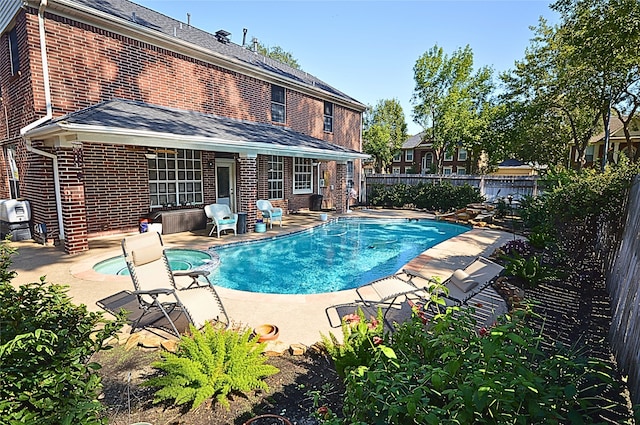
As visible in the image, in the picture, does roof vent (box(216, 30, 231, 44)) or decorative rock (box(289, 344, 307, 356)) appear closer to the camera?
decorative rock (box(289, 344, 307, 356))

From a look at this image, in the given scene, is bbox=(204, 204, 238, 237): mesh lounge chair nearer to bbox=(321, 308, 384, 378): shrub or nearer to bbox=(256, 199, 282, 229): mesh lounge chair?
bbox=(256, 199, 282, 229): mesh lounge chair

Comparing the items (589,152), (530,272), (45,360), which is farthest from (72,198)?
(589,152)

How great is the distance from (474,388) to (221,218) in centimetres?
980

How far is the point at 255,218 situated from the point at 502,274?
7.81 metres

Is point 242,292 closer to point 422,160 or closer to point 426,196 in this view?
point 426,196

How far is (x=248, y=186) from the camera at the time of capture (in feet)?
36.0

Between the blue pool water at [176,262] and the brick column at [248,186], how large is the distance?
9.56 ft

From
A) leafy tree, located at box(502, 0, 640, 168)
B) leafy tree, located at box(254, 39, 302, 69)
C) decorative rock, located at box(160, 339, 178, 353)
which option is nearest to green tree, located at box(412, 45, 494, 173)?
leafy tree, located at box(502, 0, 640, 168)

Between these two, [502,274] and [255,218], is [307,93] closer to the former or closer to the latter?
[255,218]

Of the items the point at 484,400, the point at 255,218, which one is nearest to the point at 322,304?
the point at 484,400

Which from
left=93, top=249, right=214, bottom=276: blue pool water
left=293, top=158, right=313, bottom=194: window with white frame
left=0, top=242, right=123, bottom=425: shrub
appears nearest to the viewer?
left=0, top=242, right=123, bottom=425: shrub

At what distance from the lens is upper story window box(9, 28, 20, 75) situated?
864 cm

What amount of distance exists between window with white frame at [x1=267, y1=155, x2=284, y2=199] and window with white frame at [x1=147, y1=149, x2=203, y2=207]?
3.51m

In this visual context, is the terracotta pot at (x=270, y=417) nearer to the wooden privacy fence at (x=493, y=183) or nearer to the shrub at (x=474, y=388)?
the shrub at (x=474, y=388)
